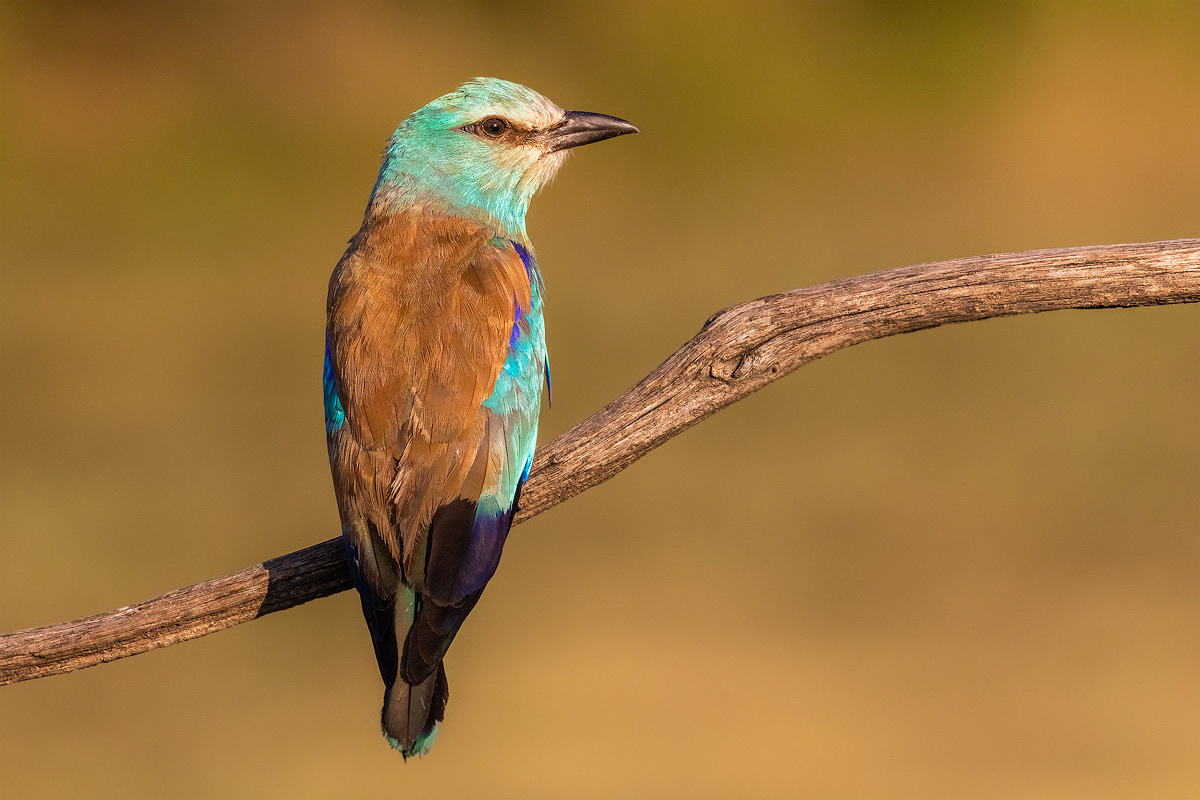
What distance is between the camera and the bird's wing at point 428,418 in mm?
1960

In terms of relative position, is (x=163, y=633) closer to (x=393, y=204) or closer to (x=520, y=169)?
(x=393, y=204)

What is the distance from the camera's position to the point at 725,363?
2145mm

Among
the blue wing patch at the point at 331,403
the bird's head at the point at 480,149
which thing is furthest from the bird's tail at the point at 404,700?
the bird's head at the point at 480,149

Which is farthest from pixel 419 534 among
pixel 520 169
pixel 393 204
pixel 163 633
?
pixel 520 169

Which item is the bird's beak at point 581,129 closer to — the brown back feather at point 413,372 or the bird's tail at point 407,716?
the brown back feather at point 413,372

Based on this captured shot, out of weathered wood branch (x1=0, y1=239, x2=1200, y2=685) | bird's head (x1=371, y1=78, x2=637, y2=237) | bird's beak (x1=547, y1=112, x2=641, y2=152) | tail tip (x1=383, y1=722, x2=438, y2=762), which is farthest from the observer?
bird's beak (x1=547, y1=112, x2=641, y2=152)

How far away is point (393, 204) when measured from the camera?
2508 mm

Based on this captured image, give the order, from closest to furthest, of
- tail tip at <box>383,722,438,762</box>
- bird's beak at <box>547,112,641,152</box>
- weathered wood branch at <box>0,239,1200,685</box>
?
tail tip at <box>383,722,438,762</box> → weathered wood branch at <box>0,239,1200,685</box> → bird's beak at <box>547,112,641,152</box>

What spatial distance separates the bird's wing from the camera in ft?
6.43

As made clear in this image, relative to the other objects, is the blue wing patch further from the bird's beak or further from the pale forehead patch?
the bird's beak

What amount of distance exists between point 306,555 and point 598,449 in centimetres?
Result: 52

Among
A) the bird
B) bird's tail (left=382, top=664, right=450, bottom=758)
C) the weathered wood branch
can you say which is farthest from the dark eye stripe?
bird's tail (left=382, top=664, right=450, bottom=758)

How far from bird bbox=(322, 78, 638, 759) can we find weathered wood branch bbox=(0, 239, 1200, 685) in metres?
0.14

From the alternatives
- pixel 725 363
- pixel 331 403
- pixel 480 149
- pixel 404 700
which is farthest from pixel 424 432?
pixel 480 149
